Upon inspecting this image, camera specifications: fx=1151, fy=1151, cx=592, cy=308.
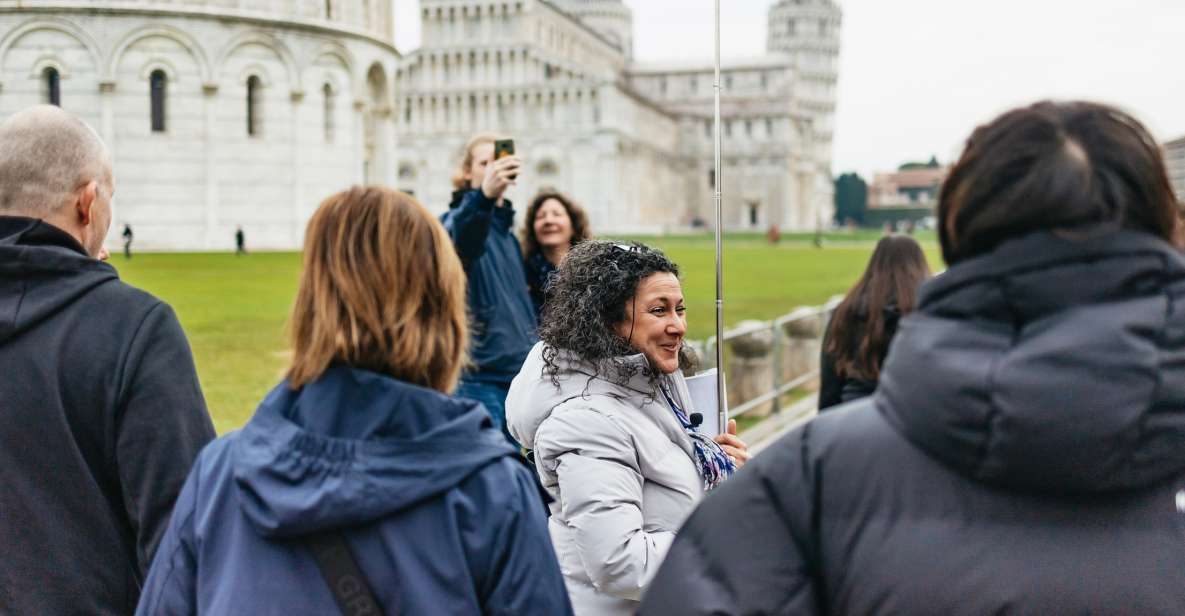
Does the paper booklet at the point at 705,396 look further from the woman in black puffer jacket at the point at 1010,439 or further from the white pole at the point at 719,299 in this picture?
the woman in black puffer jacket at the point at 1010,439

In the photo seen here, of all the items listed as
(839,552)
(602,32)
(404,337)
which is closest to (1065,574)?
(839,552)

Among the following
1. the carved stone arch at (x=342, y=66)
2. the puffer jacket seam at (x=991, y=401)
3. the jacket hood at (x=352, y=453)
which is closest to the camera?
the puffer jacket seam at (x=991, y=401)

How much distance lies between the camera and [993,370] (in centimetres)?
141

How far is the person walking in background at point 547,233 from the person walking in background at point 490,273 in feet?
0.43

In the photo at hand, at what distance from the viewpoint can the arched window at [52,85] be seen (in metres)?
37.0

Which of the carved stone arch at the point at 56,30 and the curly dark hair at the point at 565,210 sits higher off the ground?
the carved stone arch at the point at 56,30

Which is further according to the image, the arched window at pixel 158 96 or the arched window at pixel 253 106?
the arched window at pixel 253 106

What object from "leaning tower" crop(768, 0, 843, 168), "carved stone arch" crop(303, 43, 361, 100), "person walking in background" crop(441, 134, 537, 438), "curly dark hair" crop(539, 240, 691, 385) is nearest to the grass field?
"curly dark hair" crop(539, 240, 691, 385)

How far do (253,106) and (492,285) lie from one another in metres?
36.9

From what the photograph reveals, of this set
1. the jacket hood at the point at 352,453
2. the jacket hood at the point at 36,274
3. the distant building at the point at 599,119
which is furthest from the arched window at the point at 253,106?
the jacket hood at the point at 352,453

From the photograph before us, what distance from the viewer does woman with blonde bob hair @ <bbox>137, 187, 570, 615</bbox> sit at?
184 cm

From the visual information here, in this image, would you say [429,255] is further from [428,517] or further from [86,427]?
[86,427]

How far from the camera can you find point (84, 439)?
8.54 ft

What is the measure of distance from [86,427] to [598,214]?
8085 cm
